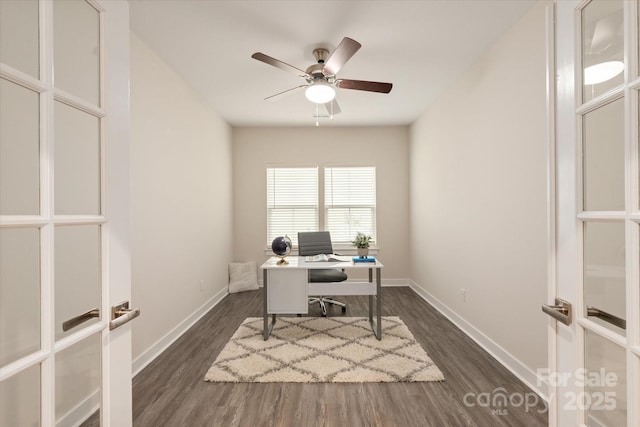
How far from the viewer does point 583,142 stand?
0.96 meters

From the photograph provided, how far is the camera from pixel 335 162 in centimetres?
547

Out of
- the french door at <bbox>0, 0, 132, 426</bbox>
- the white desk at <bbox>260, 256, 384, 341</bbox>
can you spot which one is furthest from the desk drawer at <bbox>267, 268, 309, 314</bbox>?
the french door at <bbox>0, 0, 132, 426</bbox>

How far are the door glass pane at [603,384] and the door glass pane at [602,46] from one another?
0.72 meters

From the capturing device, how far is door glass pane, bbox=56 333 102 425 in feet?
2.85

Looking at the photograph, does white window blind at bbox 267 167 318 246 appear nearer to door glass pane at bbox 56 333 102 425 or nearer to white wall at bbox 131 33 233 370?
white wall at bbox 131 33 233 370

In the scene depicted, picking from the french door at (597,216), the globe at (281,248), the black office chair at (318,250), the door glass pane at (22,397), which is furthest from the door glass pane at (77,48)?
the black office chair at (318,250)

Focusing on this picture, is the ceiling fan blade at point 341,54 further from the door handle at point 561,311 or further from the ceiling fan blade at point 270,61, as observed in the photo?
the door handle at point 561,311

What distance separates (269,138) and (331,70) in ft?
10.0

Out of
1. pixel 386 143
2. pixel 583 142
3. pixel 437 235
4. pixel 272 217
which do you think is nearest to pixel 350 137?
pixel 386 143

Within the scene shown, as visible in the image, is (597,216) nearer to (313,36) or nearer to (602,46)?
(602,46)

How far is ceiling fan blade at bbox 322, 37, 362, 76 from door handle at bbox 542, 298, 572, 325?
1.84 metres

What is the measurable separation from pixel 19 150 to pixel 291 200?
15.5ft

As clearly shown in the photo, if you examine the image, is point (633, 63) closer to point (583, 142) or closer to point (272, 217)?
point (583, 142)

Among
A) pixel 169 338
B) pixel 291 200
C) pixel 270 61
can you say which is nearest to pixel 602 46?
pixel 270 61
